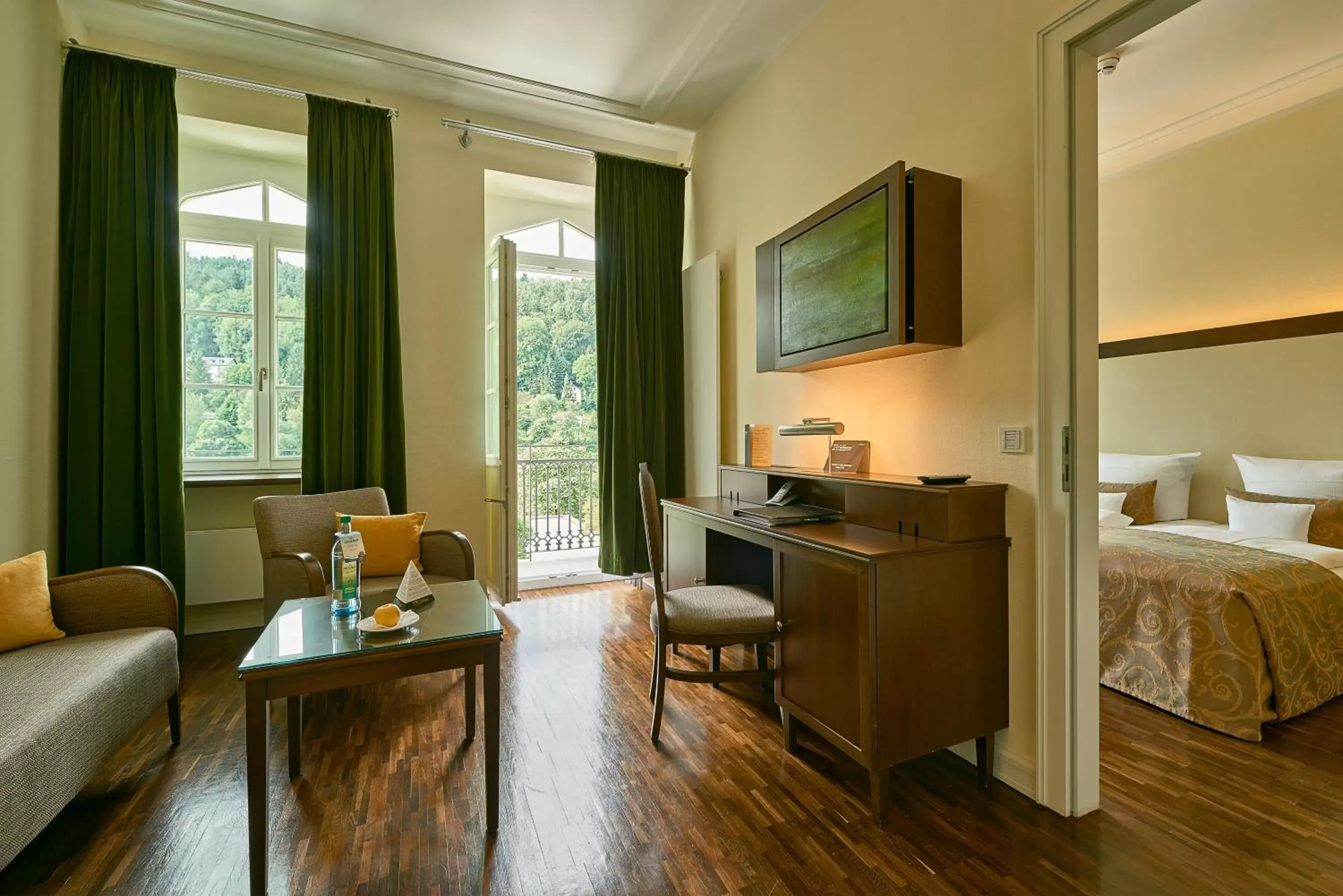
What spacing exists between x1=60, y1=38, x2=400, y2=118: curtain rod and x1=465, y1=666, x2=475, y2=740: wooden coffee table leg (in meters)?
3.21

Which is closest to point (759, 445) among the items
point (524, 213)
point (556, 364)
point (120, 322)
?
point (524, 213)

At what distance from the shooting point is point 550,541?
17.7 ft

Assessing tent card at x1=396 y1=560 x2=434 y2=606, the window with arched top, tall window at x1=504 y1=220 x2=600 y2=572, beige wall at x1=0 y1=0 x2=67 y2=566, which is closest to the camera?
tent card at x1=396 y1=560 x2=434 y2=606

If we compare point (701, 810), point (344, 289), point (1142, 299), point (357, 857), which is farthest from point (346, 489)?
point (1142, 299)

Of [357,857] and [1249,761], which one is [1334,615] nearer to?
[1249,761]

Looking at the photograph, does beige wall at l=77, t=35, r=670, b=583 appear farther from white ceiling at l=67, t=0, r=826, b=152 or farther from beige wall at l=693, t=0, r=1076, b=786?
beige wall at l=693, t=0, r=1076, b=786

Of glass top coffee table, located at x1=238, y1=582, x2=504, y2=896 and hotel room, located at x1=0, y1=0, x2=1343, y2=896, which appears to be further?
hotel room, located at x1=0, y1=0, x2=1343, y2=896

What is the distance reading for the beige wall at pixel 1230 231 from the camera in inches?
129

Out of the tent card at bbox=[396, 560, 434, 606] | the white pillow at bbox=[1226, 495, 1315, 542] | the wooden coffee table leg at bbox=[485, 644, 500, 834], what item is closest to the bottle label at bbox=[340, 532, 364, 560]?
the tent card at bbox=[396, 560, 434, 606]

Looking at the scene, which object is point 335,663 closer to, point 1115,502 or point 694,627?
point 694,627

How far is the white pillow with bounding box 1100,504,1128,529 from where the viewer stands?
3.46m

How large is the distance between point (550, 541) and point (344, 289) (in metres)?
2.75

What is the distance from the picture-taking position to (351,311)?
3.38 meters

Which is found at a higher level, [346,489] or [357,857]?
[346,489]
